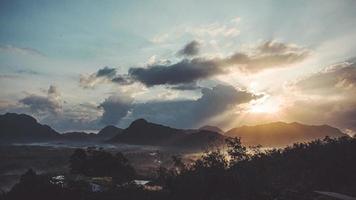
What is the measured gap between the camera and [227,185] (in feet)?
150

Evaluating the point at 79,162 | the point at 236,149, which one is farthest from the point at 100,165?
the point at 236,149

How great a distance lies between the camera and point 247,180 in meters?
45.5

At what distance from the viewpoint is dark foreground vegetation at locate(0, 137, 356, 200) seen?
42.2 meters

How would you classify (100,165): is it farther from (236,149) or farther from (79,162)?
(236,149)

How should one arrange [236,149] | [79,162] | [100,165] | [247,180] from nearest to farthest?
[247,180] → [236,149] → [100,165] → [79,162]

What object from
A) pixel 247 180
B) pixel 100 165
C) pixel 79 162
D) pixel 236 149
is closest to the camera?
pixel 247 180

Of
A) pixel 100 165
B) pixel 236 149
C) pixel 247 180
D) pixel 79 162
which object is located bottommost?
pixel 247 180

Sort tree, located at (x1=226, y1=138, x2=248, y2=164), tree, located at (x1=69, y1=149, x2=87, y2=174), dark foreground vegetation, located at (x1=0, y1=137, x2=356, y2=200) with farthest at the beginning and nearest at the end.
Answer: tree, located at (x1=69, y1=149, x2=87, y2=174), tree, located at (x1=226, y1=138, x2=248, y2=164), dark foreground vegetation, located at (x1=0, y1=137, x2=356, y2=200)

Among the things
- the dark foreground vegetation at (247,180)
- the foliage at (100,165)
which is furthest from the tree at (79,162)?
the dark foreground vegetation at (247,180)

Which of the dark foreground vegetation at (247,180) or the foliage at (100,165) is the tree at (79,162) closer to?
the foliage at (100,165)

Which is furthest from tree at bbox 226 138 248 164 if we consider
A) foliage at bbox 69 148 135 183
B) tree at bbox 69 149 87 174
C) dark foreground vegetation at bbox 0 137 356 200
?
tree at bbox 69 149 87 174

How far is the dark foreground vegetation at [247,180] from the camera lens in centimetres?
4222

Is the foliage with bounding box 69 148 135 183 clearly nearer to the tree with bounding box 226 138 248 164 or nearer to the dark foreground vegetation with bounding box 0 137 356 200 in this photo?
the dark foreground vegetation with bounding box 0 137 356 200

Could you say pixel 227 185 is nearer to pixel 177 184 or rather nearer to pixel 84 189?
pixel 177 184
